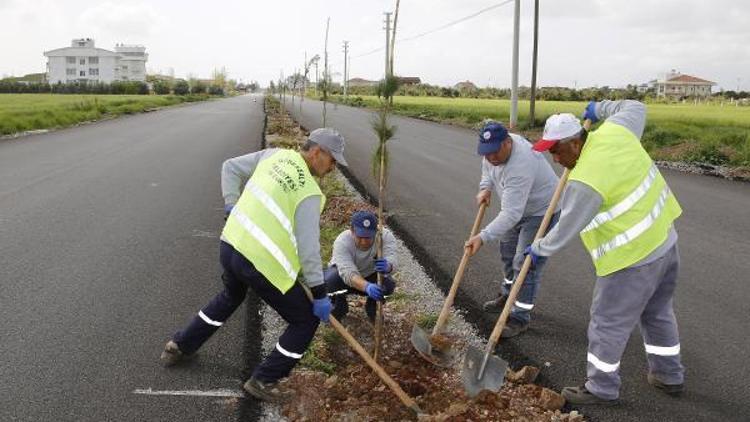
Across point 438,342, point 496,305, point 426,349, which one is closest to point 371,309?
point 438,342

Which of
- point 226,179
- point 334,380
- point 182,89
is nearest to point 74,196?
point 226,179

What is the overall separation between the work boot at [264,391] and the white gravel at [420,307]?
0.05 meters

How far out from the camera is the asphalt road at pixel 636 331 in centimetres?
385

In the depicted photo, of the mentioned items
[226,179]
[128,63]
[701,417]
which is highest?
[128,63]

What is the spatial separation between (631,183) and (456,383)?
163cm

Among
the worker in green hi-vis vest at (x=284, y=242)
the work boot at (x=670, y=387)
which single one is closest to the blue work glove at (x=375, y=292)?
the worker in green hi-vis vest at (x=284, y=242)

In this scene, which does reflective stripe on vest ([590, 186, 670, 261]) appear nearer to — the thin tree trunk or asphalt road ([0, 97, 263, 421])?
the thin tree trunk

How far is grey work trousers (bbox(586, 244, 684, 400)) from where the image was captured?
354cm

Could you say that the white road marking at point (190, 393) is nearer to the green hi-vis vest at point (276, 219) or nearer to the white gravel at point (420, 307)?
the white gravel at point (420, 307)

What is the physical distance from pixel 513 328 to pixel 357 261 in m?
1.30

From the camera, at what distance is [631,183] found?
11.3 ft

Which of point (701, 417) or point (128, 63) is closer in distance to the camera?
point (701, 417)

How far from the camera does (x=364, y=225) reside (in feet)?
14.2

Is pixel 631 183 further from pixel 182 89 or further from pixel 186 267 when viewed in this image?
pixel 182 89
